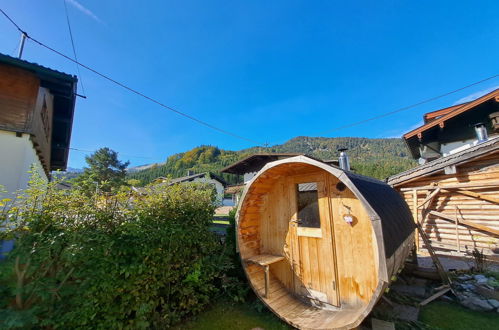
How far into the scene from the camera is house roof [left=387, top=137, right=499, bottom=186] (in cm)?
600

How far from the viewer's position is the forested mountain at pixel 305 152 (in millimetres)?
60278

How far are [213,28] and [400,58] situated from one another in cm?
1145

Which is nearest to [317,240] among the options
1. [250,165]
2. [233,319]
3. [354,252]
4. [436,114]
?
[354,252]

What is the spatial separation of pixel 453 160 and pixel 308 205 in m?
6.14

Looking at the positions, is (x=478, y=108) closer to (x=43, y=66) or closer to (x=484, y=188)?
(x=484, y=188)

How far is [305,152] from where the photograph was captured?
2581 inches

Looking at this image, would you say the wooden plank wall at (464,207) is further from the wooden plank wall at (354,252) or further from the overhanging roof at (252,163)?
the overhanging roof at (252,163)

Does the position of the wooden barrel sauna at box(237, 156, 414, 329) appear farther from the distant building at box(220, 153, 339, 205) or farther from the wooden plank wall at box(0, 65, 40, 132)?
the distant building at box(220, 153, 339, 205)

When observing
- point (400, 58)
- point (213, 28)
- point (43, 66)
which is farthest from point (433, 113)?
point (43, 66)

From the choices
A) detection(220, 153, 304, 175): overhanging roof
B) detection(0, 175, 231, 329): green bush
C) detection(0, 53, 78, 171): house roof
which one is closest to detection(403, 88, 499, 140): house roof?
detection(220, 153, 304, 175): overhanging roof

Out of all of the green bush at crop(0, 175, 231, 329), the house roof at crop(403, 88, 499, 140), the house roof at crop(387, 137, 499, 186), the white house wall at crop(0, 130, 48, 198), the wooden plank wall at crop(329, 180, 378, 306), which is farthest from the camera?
the house roof at crop(403, 88, 499, 140)

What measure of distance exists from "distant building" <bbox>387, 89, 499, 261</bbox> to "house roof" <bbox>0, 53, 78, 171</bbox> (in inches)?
524

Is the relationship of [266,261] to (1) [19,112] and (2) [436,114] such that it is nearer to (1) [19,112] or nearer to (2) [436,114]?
(1) [19,112]

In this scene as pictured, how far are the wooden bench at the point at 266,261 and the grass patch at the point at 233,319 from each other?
1.21ft
